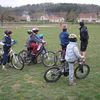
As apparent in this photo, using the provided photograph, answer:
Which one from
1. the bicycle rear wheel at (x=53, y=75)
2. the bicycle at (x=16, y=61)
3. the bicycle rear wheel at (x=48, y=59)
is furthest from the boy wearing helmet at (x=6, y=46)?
the bicycle rear wheel at (x=53, y=75)

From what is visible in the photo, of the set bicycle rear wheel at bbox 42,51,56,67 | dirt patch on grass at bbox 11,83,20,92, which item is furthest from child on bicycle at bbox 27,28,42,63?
dirt patch on grass at bbox 11,83,20,92

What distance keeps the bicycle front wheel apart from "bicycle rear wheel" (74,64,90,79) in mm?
2670

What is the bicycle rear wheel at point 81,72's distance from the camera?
9906 millimetres

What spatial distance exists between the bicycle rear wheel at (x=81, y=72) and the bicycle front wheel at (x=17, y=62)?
2.67 metres

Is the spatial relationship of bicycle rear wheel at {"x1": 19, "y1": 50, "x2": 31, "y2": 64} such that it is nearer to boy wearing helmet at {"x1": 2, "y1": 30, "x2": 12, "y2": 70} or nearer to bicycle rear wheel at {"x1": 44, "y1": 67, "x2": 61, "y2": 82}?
boy wearing helmet at {"x1": 2, "y1": 30, "x2": 12, "y2": 70}

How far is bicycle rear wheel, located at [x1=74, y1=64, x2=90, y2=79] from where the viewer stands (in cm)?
991

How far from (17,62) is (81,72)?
2.97 m

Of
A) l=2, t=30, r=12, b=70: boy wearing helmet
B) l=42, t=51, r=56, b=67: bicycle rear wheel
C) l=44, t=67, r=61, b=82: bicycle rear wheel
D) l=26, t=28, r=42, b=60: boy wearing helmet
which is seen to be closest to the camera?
l=44, t=67, r=61, b=82: bicycle rear wheel

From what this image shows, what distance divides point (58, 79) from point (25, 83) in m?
1.02

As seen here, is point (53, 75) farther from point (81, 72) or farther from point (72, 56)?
point (81, 72)

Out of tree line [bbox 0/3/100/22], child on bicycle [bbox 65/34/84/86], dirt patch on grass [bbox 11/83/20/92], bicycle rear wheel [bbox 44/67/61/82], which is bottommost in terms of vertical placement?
dirt patch on grass [bbox 11/83/20/92]

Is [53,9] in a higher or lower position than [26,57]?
higher

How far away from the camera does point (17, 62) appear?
12.0 metres

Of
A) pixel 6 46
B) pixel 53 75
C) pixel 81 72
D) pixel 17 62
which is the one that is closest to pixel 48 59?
pixel 17 62
